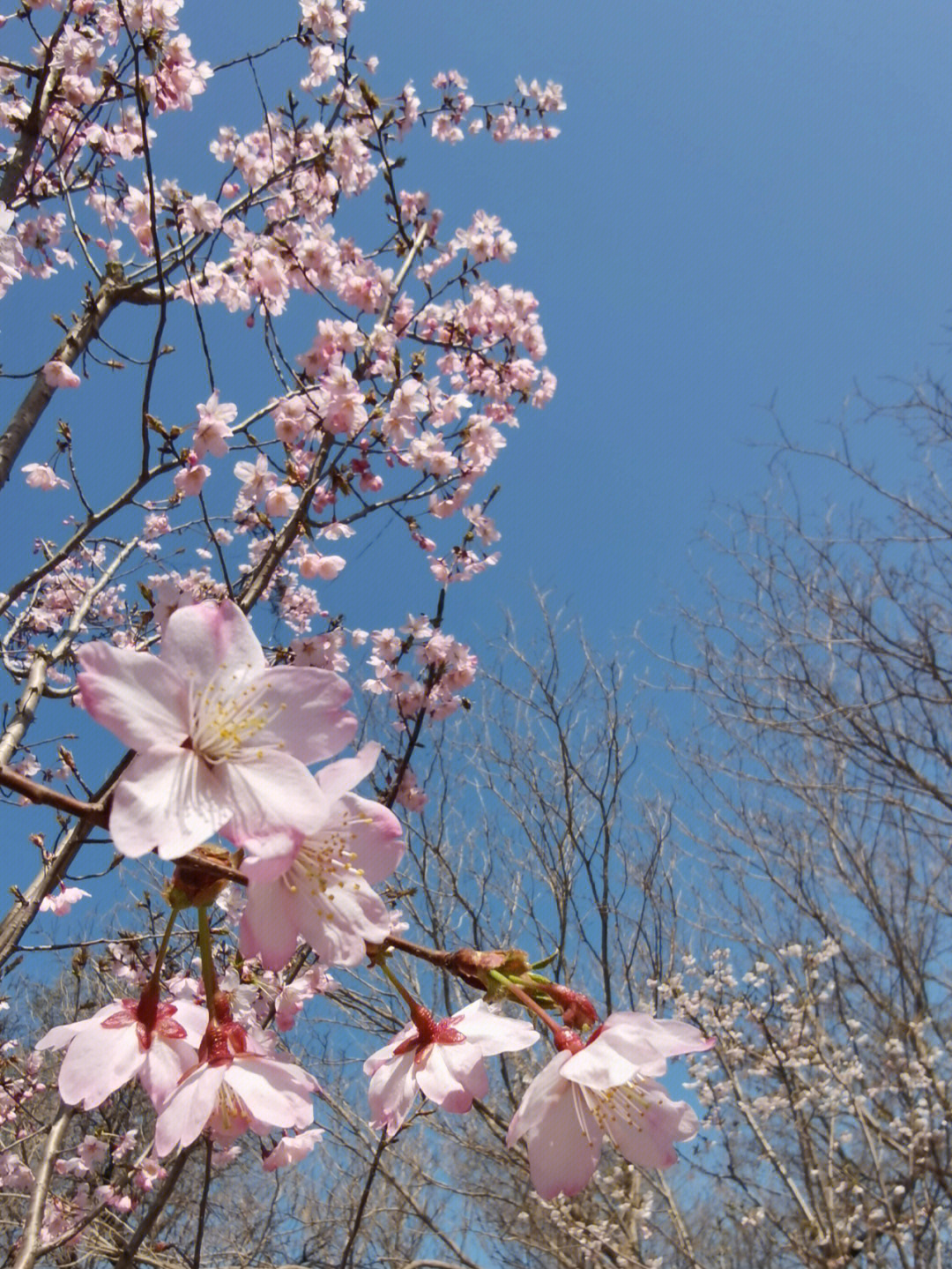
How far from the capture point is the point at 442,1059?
0.82m

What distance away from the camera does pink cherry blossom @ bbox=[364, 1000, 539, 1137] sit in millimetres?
796

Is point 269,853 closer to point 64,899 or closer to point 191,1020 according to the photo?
point 191,1020

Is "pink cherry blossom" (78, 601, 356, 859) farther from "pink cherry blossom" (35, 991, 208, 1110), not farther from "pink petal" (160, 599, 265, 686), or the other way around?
"pink cherry blossom" (35, 991, 208, 1110)

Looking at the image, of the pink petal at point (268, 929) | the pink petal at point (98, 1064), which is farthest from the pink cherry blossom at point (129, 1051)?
the pink petal at point (268, 929)

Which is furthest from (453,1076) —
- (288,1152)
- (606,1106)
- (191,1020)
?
(288,1152)

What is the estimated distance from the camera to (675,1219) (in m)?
4.55

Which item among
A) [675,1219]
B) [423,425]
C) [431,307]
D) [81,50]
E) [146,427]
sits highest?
[431,307]

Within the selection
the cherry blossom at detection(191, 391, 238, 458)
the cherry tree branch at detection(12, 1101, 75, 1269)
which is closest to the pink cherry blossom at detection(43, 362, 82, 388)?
the cherry blossom at detection(191, 391, 238, 458)

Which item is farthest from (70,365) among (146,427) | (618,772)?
(618,772)

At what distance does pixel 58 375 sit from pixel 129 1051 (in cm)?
273

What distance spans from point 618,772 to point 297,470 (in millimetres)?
2568

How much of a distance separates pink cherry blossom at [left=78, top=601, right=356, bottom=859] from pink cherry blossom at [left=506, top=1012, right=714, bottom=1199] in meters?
0.33

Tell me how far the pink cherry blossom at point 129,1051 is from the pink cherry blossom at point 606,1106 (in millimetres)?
320

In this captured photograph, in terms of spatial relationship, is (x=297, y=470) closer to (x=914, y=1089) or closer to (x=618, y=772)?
(x=618, y=772)
